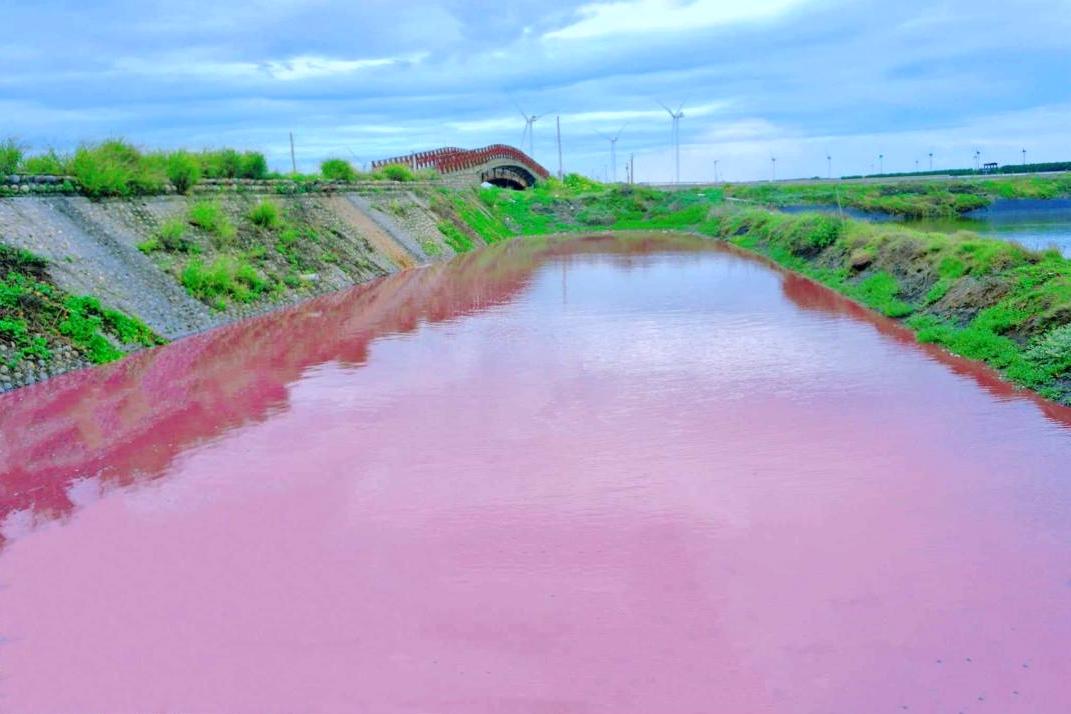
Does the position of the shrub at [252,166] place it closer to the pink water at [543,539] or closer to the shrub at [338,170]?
the shrub at [338,170]

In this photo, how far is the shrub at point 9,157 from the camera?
763 inches

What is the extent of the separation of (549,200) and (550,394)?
54.8m

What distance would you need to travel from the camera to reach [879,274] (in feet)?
75.5

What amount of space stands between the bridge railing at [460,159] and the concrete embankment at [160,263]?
1937cm

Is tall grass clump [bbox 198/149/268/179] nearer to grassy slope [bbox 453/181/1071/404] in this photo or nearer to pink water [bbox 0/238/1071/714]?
pink water [bbox 0/238/1071/714]

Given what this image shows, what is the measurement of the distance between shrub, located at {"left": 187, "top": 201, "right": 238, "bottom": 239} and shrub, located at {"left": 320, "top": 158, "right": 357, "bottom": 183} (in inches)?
525

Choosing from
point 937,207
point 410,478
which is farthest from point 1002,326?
point 937,207

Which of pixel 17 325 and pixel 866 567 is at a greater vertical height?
pixel 17 325

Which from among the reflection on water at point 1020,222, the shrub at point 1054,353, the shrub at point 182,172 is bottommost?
the reflection on water at point 1020,222

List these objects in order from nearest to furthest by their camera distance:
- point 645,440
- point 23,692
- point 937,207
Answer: point 23,692 → point 645,440 → point 937,207

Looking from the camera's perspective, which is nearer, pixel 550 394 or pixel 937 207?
pixel 550 394

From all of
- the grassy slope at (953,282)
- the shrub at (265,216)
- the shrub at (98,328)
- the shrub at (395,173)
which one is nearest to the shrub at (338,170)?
the shrub at (395,173)

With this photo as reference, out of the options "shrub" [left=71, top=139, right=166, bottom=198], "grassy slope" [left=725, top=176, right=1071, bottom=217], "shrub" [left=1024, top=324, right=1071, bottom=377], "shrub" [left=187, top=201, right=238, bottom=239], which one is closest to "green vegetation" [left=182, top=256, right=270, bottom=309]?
"shrub" [left=187, top=201, right=238, bottom=239]

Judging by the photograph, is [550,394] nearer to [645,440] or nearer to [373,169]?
[645,440]
